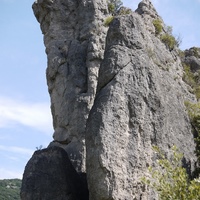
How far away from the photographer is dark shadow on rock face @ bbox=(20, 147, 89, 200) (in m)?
14.1

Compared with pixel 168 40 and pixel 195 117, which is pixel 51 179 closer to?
pixel 195 117

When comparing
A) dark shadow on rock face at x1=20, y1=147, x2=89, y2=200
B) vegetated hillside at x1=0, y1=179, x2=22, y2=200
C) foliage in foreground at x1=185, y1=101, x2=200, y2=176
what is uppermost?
vegetated hillside at x1=0, y1=179, x2=22, y2=200

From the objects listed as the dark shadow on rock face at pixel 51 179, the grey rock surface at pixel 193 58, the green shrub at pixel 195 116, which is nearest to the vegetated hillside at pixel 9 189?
the grey rock surface at pixel 193 58

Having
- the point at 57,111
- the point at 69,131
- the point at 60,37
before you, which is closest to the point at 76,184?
the point at 69,131

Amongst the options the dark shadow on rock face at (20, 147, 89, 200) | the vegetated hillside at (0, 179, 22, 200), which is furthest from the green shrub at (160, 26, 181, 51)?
the vegetated hillside at (0, 179, 22, 200)

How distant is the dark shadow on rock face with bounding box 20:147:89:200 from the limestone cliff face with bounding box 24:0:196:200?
1.07 meters

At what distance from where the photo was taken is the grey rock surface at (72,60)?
659 inches

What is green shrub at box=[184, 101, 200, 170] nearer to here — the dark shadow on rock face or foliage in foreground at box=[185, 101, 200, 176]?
foliage in foreground at box=[185, 101, 200, 176]

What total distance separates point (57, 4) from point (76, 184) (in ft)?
33.5

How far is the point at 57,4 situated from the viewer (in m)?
20.8

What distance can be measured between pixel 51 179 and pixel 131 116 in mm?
3658

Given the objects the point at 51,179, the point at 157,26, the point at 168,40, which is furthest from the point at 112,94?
the point at 168,40

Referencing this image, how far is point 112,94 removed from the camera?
1352 cm

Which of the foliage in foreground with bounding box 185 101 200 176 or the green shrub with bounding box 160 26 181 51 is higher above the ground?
the green shrub with bounding box 160 26 181 51
